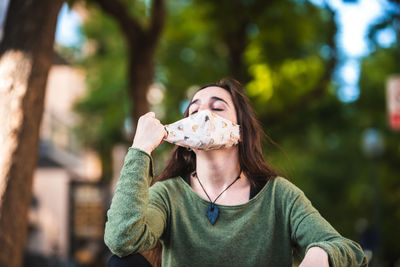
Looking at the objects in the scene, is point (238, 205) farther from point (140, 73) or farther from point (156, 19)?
point (156, 19)

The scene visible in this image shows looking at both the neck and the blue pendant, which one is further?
the neck

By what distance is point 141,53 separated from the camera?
9.98 m

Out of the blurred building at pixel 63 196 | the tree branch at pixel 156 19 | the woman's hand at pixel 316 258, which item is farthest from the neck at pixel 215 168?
the blurred building at pixel 63 196

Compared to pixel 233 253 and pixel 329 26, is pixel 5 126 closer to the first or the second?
pixel 233 253

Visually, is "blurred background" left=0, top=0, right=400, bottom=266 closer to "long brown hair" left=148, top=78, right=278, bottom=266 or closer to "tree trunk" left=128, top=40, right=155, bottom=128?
"tree trunk" left=128, top=40, right=155, bottom=128

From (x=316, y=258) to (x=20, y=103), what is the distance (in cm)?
261

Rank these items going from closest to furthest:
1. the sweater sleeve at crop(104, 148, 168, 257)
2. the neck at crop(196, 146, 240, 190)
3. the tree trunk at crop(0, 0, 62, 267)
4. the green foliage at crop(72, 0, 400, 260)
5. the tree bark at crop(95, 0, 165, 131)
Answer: the sweater sleeve at crop(104, 148, 168, 257) → the neck at crop(196, 146, 240, 190) → the tree trunk at crop(0, 0, 62, 267) → the tree bark at crop(95, 0, 165, 131) → the green foliage at crop(72, 0, 400, 260)

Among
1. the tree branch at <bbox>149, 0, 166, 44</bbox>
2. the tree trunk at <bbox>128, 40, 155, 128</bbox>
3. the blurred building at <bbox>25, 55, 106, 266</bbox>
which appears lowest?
the blurred building at <bbox>25, 55, 106, 266</bbox>

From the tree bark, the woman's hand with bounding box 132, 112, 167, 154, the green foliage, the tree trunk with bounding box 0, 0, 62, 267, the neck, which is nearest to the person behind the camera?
the woman's hand with bounding box 132, 112, 167, 154

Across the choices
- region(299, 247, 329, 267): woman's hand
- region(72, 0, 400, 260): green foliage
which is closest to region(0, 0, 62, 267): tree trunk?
region(299, 247, 329, 267): woman's hand

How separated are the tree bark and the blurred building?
174 cm

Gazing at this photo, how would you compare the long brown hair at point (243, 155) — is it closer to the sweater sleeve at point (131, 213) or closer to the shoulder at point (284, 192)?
the shoulder at point (284, 192)

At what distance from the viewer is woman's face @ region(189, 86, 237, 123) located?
347 centimetres

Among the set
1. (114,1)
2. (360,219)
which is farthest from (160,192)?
(360,219)
